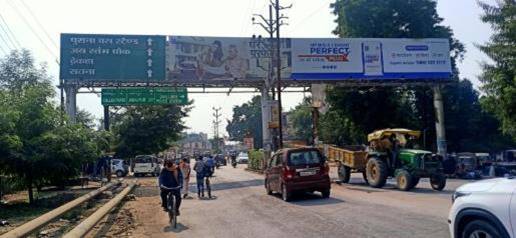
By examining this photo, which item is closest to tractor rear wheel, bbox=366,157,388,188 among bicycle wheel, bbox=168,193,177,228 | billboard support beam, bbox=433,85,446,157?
bicycle wheel, bbox=168,193,177,228

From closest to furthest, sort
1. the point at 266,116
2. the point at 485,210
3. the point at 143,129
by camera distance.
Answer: the point at 485,210
the point at 266,116
the point at 143,129

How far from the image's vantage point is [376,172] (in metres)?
23.7

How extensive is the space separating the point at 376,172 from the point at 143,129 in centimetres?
4046

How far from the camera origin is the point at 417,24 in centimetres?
4466

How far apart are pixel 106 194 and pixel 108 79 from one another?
1234cm

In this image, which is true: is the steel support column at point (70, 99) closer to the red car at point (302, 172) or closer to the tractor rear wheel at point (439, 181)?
the red car at point (302, 172)

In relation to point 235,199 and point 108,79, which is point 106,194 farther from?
point 108,79

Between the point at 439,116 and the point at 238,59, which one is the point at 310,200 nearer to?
the point at 238,59

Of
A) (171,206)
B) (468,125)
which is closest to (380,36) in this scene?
(468,125)

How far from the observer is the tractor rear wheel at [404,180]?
21.7 m

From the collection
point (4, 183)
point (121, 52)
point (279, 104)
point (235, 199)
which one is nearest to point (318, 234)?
point (235, 199)

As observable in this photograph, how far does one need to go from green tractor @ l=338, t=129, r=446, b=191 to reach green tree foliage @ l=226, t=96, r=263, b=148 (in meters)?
95.9

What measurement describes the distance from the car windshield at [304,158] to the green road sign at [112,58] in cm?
1845

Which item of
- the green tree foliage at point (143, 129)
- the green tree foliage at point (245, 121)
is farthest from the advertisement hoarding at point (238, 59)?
the green tree foliage at point (245, 121)
